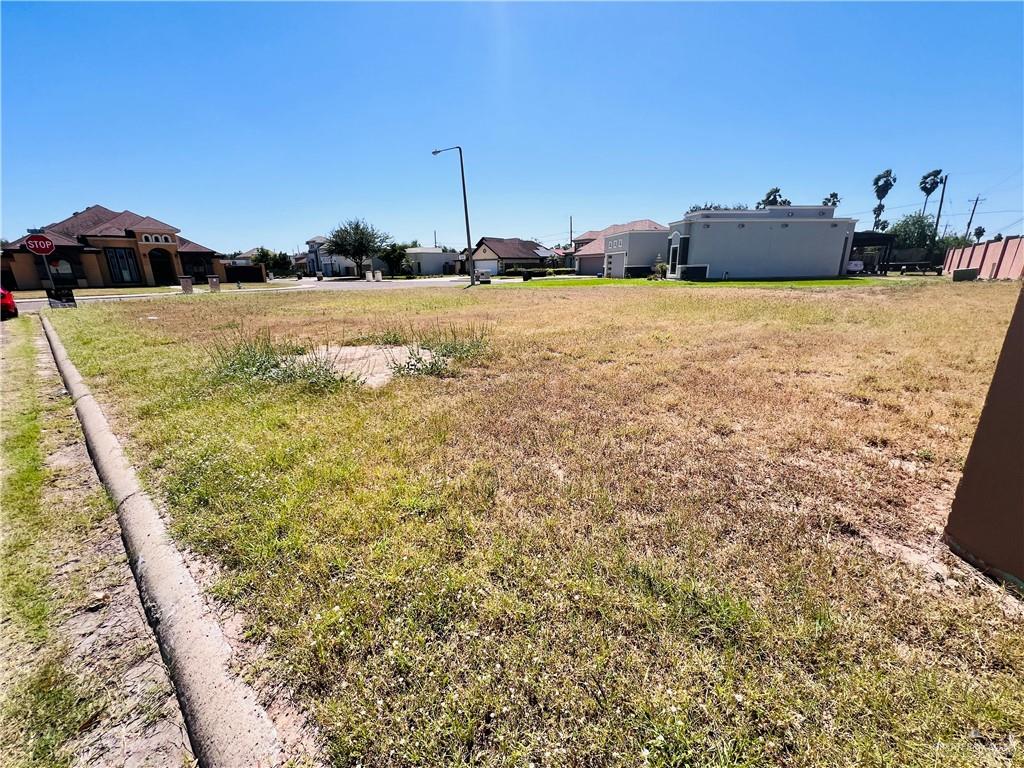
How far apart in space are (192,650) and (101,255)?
4375 cm

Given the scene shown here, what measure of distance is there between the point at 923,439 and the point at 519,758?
4.41 metres

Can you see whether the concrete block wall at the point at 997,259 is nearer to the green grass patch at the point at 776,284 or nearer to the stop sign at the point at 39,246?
the green grass patch at the point at 776,284

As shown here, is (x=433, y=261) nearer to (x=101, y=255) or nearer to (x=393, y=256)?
(x=393, y=256)

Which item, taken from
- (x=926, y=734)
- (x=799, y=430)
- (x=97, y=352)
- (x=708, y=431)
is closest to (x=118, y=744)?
(x=926, y=734)

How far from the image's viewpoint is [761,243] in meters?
30.9

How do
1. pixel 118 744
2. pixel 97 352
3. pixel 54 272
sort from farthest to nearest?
pixel 54 272, pixel 97 352, pixel 118 744

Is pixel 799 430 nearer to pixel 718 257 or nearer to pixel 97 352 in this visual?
pixel 97 352

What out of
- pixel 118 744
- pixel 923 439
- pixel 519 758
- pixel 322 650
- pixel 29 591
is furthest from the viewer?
pixel 923 439

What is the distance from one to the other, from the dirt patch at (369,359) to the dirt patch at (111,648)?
3117mm

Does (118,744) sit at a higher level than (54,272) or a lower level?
lower

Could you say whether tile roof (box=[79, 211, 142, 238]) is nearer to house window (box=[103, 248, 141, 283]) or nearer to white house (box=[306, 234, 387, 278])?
house window (box=[103, 248, 141, 283])

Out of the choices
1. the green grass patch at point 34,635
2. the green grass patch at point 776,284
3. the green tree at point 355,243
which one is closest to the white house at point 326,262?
the green tree at point 355,243

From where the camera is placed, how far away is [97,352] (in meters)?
7.58

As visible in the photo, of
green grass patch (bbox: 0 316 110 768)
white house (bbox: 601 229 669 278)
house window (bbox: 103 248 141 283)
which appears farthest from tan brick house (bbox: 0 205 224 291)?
green grass patch (bbox: 0 316 110 768)
